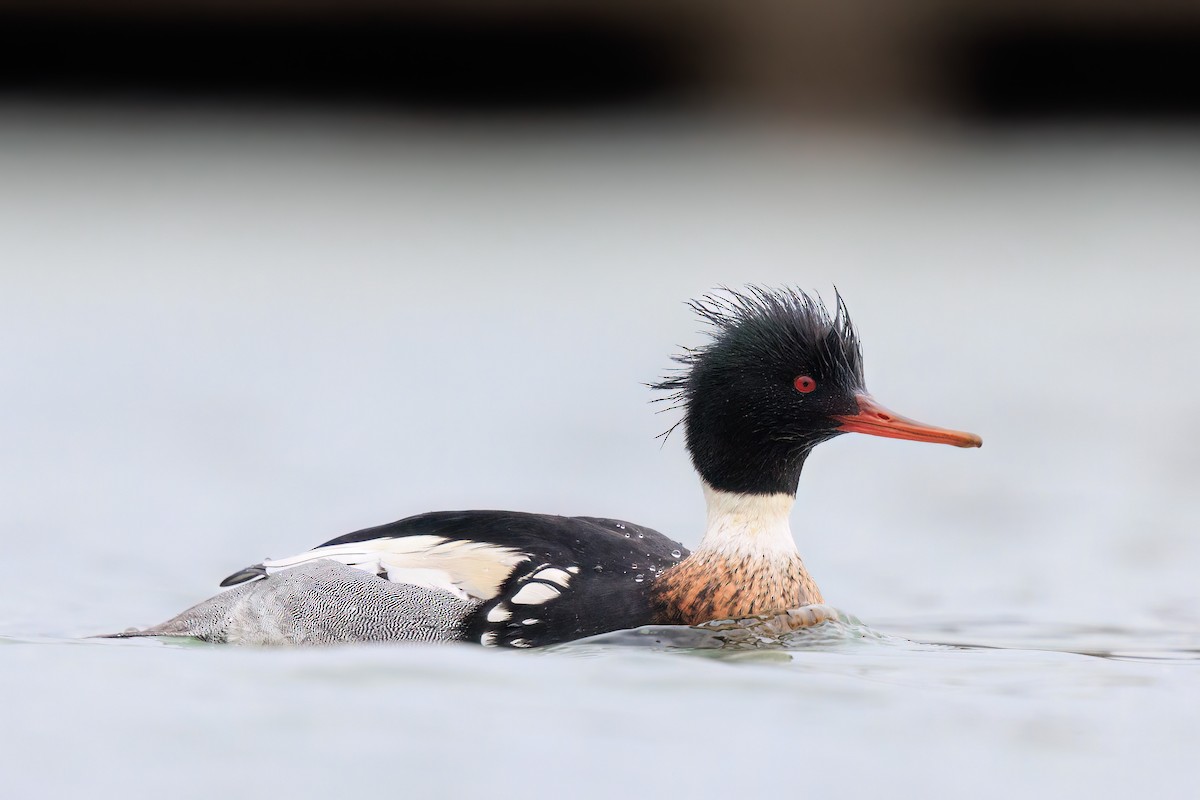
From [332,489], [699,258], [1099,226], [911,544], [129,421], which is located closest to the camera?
[911,544]

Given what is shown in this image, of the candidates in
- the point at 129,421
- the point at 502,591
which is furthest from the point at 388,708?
the point at 129,421

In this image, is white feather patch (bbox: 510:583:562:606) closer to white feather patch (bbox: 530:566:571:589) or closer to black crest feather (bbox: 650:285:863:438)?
white feather patch (bbox: 530:566:571:589)

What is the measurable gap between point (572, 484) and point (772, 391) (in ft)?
14.1

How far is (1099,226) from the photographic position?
3047 centimetres

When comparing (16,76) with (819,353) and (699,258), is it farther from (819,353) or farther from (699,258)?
(819,353)

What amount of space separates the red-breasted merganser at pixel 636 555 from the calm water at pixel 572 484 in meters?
0.22

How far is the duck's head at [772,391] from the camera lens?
7.27 metres

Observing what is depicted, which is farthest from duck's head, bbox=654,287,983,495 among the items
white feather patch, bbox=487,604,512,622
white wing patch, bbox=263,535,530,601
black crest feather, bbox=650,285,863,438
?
white feather patch, bbox=487,604,512,622

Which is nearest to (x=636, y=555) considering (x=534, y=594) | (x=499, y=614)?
(x=534, y=594)

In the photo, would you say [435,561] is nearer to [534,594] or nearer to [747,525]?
[534,594]

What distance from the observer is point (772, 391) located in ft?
23.8

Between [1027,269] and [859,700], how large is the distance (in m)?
20.2

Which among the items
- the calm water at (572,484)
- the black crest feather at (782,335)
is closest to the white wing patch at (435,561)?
the calm water at (572,484)

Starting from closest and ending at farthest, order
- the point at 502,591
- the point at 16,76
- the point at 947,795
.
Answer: the point at 947,795
the point at 502,591
the point at 16,76
